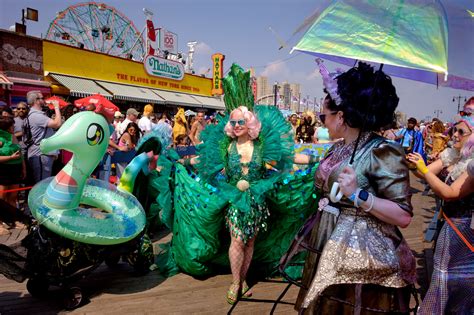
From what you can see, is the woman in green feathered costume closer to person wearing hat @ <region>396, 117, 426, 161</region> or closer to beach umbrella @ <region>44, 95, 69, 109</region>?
beach umbrella @ <region>44, 95, 69, 109</region>

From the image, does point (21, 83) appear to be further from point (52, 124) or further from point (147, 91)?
point (52, 124)

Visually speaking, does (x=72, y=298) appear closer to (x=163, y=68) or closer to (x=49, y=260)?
(x=49, y=260)

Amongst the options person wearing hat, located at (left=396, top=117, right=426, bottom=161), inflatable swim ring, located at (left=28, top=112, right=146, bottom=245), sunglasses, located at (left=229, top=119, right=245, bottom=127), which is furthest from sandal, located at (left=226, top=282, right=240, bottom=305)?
person wearing hat, located at (left=396, top=117, right=426, bottom=161)

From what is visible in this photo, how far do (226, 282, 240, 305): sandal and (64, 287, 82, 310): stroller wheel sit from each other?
1.22 meters

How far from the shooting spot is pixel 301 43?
1616mm

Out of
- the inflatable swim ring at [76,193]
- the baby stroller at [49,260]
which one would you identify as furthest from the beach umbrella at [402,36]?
the baby stroller at [49,260]

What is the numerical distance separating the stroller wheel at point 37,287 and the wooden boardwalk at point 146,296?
0.05 meters

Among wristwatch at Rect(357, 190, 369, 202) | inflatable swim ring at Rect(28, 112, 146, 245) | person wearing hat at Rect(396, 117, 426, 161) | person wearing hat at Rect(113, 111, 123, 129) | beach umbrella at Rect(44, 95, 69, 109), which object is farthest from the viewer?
person wearing hat at Rect(113, 111, 123, 129)

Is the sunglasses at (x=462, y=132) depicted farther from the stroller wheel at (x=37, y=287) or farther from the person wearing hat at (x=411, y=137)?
the person wearing hat at (x=411, y=137)

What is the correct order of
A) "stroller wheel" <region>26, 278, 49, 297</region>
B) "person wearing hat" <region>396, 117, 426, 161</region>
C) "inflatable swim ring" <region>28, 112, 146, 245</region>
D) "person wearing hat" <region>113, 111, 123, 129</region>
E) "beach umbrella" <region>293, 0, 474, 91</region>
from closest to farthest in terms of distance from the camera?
"beach umbrella" <region>293, 0, 474, 91</region> < "inflatable swim ring" <region>28, 112, 146, 245</region> < "stroller wheel" <region>26, 278, 49, 297</region> < "person wearing hat" <region>396, 117, 426, 161</region> < "person wearing hat" <region>113, 111, 123, 129</region>

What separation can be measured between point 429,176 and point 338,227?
979mm

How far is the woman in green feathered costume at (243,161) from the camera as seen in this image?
10.6ft

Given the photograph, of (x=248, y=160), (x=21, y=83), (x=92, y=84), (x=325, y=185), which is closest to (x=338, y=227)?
(x=325, y=185)

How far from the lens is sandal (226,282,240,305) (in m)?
3.23
